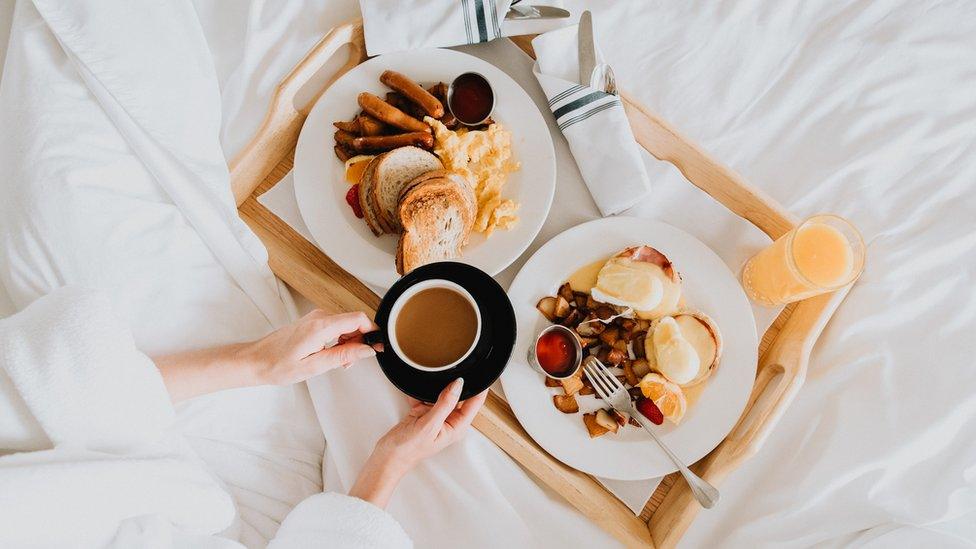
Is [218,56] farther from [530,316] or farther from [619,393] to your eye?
[619,393]

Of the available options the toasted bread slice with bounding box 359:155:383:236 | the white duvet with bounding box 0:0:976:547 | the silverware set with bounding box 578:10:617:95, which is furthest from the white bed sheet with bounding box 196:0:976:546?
the toasted bread slice with bounding box 359:155:383:236

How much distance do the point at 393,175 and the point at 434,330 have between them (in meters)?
0.35

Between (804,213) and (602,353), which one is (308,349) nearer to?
(602,353)

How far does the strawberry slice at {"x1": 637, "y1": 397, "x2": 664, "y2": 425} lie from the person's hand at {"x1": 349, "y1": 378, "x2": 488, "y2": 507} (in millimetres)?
319

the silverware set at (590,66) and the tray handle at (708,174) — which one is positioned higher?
the silverware set at (590,66)

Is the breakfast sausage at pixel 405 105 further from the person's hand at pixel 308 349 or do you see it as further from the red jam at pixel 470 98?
the person's hand at pixel 308 349

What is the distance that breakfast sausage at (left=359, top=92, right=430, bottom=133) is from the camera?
130cm

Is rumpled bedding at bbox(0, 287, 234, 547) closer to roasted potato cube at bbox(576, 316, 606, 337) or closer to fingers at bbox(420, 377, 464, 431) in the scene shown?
fingers at bbox(420, 377, 464, 431)

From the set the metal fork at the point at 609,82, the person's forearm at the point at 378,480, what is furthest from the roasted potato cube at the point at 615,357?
the metal fork at the point at 609,82

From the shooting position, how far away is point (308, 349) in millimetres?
1084

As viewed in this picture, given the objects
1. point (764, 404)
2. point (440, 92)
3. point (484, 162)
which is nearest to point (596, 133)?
point (484, 162)

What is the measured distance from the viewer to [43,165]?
1.15 metres

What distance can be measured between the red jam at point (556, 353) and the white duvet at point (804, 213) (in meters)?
0.26

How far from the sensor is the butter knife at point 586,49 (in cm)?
136
